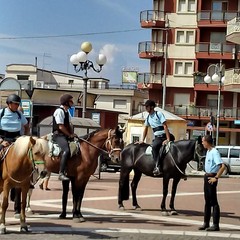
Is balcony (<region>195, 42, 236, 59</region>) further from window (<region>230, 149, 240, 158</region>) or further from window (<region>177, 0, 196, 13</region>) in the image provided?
window (<region>230, 149, 240, 158</region>)

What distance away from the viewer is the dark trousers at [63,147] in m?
12.7

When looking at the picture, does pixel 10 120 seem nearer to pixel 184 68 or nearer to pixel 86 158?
pixel 86 158

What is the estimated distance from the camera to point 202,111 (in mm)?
62875

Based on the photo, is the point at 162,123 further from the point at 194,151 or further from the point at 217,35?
the point at 217,35

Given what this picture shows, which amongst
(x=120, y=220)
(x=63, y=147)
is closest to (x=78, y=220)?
(x=120, y=220)

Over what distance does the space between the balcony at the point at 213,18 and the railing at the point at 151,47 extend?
4790 mm

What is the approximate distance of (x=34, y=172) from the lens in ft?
35.6

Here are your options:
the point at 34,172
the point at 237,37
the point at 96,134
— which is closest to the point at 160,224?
the point at 96,134

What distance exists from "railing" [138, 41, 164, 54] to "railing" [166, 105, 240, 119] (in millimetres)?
6333

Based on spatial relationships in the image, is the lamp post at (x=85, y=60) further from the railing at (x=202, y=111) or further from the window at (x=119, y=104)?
the window at (x=119, y=104)

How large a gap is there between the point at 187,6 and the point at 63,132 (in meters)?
55.1

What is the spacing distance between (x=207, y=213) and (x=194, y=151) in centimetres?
274

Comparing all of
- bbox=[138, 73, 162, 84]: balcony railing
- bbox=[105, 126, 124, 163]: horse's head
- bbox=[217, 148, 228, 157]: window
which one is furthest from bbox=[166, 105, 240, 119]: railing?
bbox=[105, 126, 124, 163]: horse's head

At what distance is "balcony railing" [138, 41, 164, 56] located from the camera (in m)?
65.5
